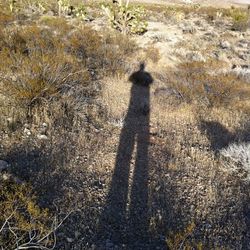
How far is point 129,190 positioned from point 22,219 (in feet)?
6.17

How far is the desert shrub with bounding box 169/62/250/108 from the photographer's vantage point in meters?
9.24

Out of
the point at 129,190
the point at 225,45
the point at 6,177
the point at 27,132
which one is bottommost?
the point at 225,45

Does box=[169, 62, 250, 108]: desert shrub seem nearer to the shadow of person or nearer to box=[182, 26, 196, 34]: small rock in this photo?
the shadow of person

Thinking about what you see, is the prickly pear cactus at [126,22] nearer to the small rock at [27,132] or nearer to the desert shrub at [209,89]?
the desert shrub at [209,89]

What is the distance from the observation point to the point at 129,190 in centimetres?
512

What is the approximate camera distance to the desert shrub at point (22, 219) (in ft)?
12.0

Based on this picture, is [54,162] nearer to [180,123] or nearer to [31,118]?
[31,118]

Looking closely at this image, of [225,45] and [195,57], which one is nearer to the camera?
[195,57]

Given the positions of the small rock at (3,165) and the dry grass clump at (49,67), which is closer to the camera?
the small rock at (3,165)

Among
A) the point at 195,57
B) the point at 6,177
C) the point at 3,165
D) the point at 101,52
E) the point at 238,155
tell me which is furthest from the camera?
the point at 195,57

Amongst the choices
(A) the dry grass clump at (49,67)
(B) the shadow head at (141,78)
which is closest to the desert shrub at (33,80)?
(A) the dry grass clump at (49,67)

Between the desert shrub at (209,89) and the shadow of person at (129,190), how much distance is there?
208 cm

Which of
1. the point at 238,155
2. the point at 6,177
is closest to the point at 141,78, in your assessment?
the point at 238,155

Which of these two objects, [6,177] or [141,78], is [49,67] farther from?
[141,78]
